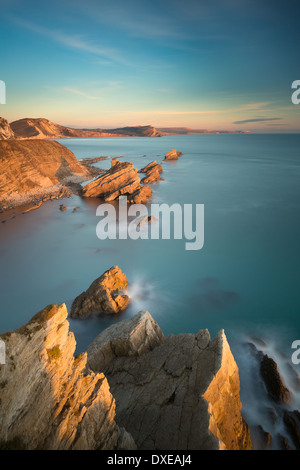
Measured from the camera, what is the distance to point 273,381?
35.6 ft

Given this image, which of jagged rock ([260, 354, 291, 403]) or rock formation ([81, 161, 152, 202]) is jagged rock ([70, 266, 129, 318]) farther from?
rock formation ([81, 161, 152, 202])

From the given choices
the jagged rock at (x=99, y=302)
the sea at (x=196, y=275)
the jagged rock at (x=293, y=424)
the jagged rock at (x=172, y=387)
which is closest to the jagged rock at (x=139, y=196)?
the sea at (x=196, y=275)

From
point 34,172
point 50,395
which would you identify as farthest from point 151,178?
point 50,395

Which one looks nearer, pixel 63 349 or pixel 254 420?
pixel 63 349

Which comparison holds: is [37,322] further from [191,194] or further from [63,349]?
[191,194]

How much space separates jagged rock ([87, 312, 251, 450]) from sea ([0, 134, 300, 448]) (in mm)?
3023

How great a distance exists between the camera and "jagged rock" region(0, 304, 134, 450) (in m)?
5.09

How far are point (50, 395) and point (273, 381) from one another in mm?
10031

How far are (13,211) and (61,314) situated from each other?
35.1 m

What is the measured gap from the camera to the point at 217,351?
8484 mm

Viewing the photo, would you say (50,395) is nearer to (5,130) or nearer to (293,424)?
(293,424)

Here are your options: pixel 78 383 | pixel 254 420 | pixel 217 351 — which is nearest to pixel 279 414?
pixel 254 420

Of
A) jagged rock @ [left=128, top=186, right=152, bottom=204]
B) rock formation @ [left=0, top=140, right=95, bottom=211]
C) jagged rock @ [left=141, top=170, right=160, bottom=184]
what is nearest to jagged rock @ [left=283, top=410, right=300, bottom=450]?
jagged rock @ [left=128, top=186, right=152, bottom=204]

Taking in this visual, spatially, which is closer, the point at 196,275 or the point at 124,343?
the point at 124,343
